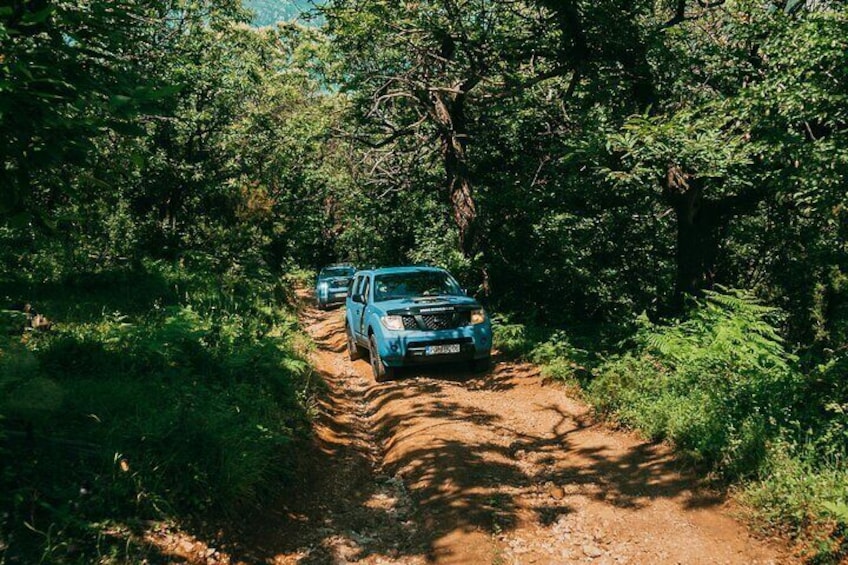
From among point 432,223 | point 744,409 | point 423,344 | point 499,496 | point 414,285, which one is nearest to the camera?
point 499,496

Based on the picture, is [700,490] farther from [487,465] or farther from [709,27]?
[709,27]

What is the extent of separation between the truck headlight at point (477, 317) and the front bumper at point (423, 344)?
0.08m

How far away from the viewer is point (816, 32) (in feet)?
21.0

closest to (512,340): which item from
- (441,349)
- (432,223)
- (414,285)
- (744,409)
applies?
(414,285)

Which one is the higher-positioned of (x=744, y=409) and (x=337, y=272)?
(x=337, y=272)

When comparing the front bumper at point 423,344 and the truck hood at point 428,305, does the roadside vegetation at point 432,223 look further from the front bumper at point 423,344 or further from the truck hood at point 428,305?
the truck hood at point 428,305

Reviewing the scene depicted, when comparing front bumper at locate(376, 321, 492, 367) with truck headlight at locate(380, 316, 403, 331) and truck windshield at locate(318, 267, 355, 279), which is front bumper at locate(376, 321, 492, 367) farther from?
truck windshield at locate(318, 267, 355, 279)

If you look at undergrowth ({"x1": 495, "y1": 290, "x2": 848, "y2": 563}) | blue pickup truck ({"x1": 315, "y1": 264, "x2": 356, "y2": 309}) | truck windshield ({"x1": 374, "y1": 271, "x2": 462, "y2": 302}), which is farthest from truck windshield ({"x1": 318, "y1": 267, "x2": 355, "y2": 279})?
undergrowth ({"x1": 495, "y1": 290, "x2": 848, "y2": 563})

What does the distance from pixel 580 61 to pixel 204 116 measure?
351 inches

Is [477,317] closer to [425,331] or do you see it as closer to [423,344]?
[425,331]

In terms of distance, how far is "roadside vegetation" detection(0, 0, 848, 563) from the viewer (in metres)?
3.70

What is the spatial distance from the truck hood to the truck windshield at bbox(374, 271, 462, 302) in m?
0.54

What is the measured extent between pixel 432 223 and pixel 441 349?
1064 cm

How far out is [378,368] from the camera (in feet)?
31.3
